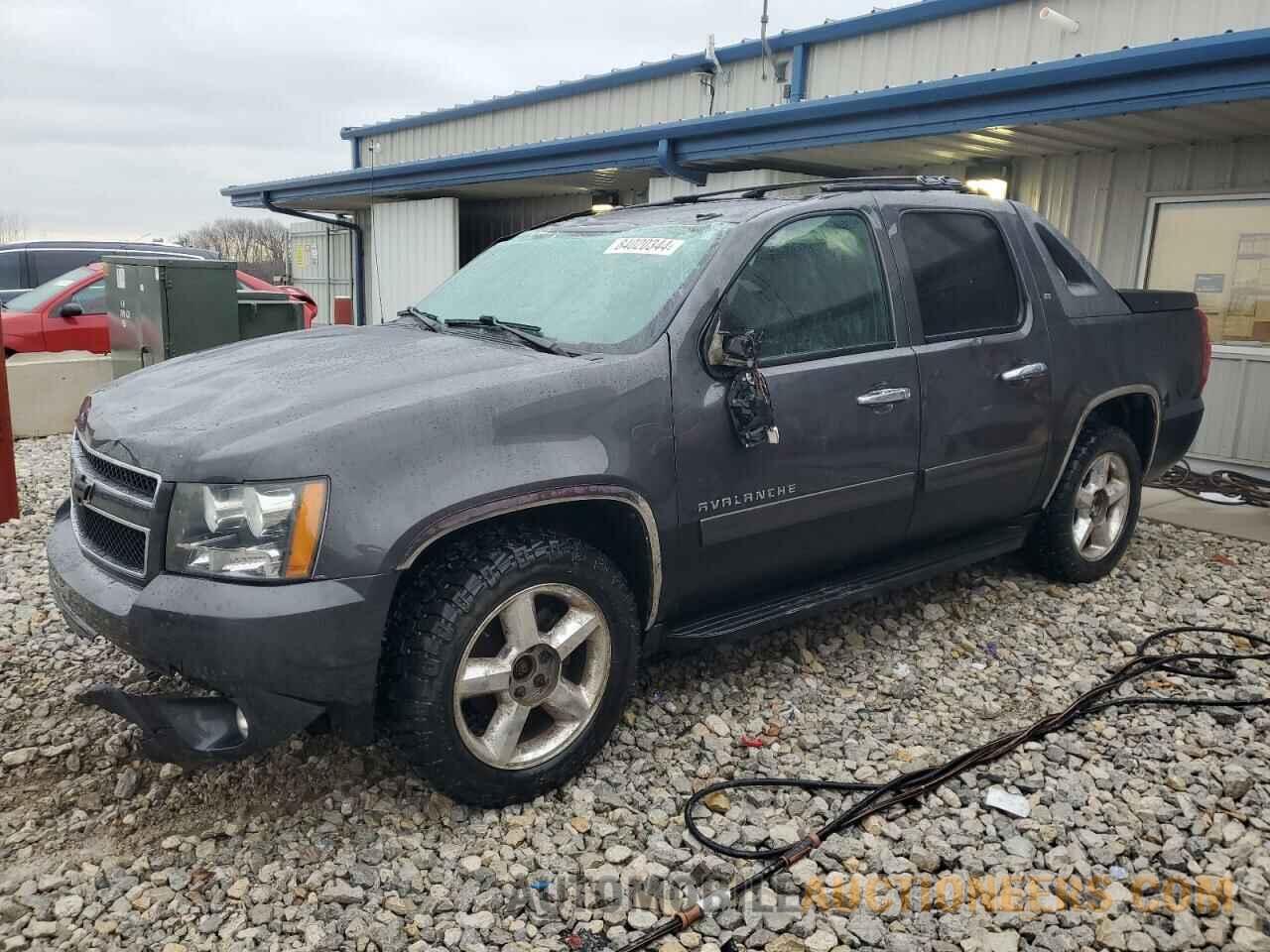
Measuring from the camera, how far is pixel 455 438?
2709 mm

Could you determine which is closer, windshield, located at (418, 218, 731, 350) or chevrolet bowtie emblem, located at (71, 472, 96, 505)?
chevrolet bowtie emblem, located at (71, 472, 96, 505)

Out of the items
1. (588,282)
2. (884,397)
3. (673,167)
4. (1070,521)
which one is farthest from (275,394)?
(673,167)

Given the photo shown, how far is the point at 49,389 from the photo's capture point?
8.95m

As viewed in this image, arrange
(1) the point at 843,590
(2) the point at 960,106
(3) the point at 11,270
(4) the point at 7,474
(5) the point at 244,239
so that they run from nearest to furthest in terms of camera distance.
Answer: (1) the point at 843,590
(4) the point at 7,474
(2) the point at 960,106
(3) the point at 11,270
(5) the point at 244,239

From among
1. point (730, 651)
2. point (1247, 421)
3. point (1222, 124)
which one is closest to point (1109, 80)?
point (1222, 124)

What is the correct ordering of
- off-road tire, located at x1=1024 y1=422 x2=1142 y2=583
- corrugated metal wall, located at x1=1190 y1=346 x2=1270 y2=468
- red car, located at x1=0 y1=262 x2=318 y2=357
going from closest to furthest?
off-road tire, located at x1=1024 y1=422 x2=1142 y2=583
corrugated metal wall, located at x1=1190 y1=346 x2=1270 y2=468
red car, located at x1=0 y1=262 x2=318 y2=357

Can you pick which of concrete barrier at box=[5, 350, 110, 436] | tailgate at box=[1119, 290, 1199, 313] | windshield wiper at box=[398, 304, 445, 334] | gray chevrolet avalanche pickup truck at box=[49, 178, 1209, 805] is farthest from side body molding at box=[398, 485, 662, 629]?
concrete barrier at box=[5, 350, 110, 436]

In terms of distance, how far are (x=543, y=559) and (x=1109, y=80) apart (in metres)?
5.59

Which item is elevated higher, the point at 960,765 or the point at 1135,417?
the point at 1135,417

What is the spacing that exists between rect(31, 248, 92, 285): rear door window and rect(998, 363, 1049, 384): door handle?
39.3ft

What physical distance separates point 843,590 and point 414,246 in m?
12.5

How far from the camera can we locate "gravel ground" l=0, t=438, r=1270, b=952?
2512mm

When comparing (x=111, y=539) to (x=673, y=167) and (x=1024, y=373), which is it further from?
(x=673, y=167)

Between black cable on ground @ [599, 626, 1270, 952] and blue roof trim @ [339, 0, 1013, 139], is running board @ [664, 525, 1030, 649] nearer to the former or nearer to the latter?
black cable on ground @ [599, 626, 1270, 952]
